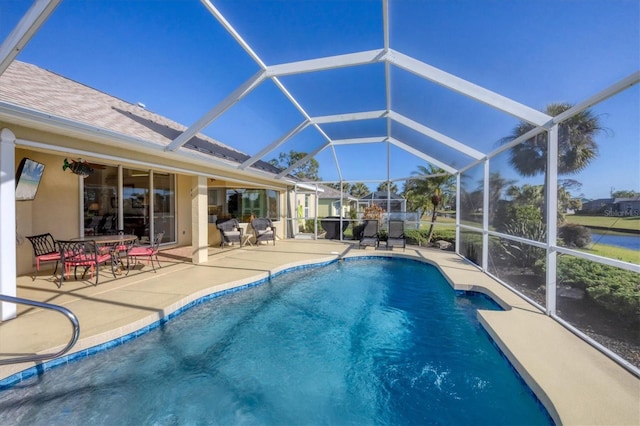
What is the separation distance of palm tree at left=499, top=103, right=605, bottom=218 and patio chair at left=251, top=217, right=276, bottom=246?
8.94 meters

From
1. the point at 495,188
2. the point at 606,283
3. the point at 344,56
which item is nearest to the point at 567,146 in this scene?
the point at 606,283

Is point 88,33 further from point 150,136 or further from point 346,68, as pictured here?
point 346,68

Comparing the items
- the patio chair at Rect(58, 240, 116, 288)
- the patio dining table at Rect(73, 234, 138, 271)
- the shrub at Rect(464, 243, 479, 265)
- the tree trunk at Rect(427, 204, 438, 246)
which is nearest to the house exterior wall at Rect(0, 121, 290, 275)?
the patio dining table at Rect(73, 234, 138, 271)

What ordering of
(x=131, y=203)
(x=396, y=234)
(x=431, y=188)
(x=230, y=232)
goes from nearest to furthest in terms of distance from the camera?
(x=131, y=203) < (x=230, y=232) < (x=396, y=234) < (x=431, y=188)

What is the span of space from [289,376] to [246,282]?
331 cm

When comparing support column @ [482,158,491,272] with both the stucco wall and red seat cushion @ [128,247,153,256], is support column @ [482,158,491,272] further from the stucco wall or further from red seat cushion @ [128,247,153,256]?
the stucco wall

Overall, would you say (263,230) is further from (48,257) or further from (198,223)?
(48,257)

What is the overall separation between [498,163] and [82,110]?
9.14 metres

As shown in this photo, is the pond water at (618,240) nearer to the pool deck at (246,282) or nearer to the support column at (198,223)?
the pool deck at (246,282)

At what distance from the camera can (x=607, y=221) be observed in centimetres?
319

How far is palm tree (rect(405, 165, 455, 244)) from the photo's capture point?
12794 mm

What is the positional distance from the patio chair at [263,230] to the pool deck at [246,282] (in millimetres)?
3888

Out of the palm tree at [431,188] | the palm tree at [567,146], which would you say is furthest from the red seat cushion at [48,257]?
the palm tree at [431,188]

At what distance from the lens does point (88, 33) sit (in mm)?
4848
